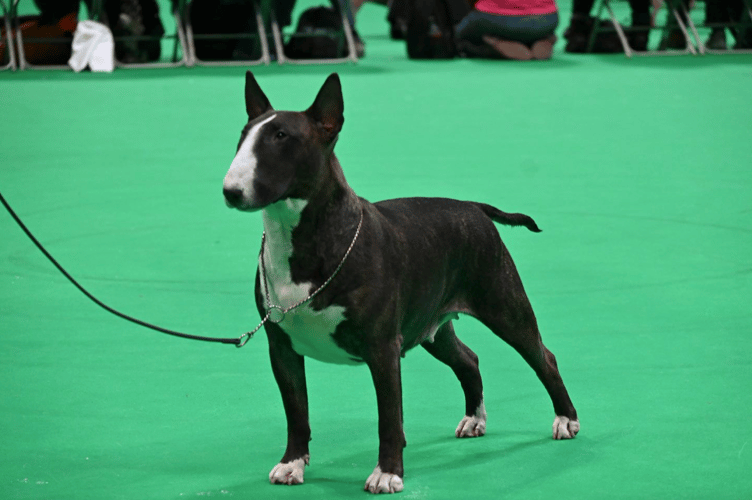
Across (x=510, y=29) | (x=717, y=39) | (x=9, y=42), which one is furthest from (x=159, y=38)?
(x=717, y=39)

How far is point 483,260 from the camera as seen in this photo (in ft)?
12.7

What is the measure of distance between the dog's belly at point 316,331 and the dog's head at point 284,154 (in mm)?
373

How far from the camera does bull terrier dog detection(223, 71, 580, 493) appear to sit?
3221 mm

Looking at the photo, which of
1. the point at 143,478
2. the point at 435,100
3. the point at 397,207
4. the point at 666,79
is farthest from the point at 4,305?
the point at 666,79

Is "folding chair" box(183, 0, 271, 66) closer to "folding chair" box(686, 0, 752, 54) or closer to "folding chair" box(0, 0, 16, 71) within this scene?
"folding chair" box(0, 0, 16, 71)

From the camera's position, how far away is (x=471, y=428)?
4.11 metres

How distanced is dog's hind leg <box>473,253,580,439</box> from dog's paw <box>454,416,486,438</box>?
27cm

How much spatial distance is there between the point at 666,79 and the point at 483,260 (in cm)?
1186

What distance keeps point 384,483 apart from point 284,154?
1.09 metres

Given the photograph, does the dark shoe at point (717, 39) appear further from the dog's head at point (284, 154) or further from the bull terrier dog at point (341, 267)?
the dog's head at point (284, 154)

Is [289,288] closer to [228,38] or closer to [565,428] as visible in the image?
[565,428]

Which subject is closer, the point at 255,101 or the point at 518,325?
the point at 255,101

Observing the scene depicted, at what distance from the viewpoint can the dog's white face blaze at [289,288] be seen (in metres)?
3.32

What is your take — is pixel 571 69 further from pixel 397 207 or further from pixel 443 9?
pixel 397 207
